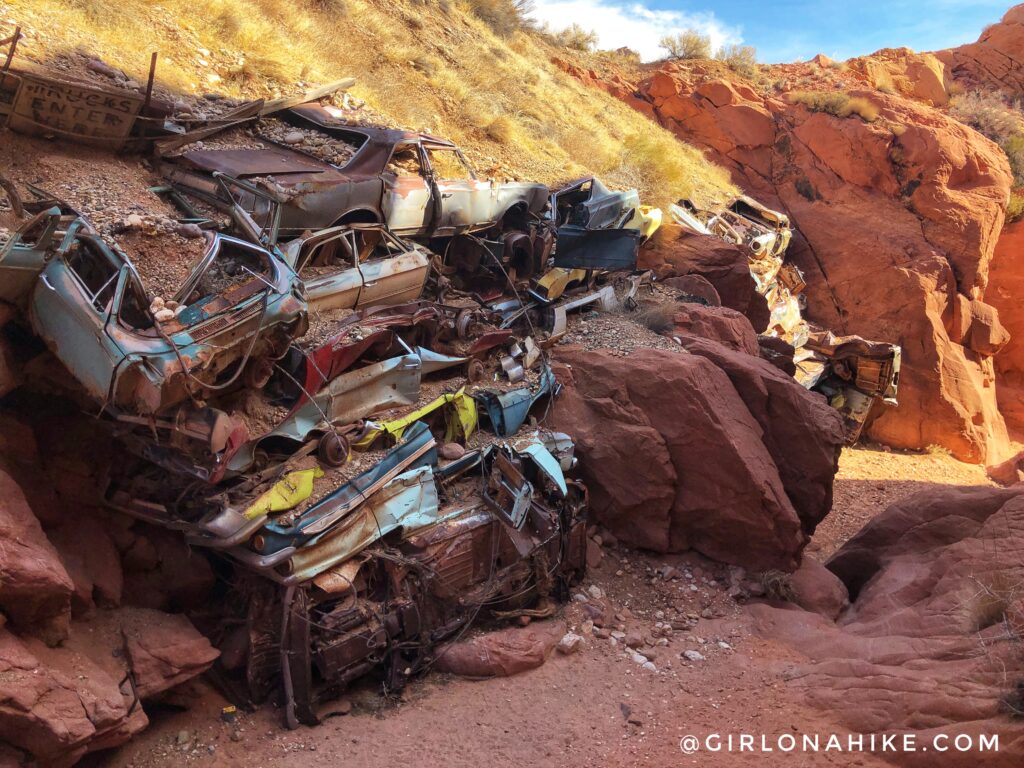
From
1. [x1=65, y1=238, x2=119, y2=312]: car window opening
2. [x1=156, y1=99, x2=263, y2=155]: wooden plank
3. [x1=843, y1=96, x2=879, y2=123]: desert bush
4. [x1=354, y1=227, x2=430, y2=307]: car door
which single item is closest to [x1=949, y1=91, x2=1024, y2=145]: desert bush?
[x1=843, y1=96, x2=879, y2=123]: desert bush

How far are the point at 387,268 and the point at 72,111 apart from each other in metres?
3.43

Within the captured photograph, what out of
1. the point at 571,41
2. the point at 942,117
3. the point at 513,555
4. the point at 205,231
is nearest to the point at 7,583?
the point at 205,231

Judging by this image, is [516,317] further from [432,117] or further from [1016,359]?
[1016,359]

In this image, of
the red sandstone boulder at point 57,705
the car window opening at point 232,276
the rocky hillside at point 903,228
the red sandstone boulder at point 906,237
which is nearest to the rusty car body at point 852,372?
the red sandstone boulder at point 906,237

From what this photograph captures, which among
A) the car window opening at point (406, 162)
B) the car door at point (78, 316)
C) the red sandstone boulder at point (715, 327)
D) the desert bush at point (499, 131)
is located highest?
the desert bush at point (499, 131)

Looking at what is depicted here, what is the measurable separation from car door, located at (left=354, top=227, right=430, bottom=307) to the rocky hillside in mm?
13778

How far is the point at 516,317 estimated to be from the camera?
32.2 feet

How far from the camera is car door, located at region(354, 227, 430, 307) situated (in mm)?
7805

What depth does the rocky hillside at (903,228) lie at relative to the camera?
18.1 meters

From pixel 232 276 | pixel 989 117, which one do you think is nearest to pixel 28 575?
pixel 232 276

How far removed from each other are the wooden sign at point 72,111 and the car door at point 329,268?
2527mm

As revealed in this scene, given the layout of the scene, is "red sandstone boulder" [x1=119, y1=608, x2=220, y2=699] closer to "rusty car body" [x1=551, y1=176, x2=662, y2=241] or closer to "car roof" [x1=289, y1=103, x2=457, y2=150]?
"car roof" [x1=289, y1=103, x2=457, y2=150]

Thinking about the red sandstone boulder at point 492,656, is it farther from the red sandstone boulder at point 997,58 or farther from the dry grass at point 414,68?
the red sandstone boulder at point 997,58

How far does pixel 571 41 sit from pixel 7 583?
30816 mm
